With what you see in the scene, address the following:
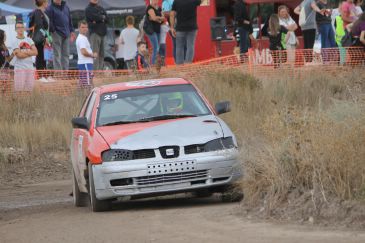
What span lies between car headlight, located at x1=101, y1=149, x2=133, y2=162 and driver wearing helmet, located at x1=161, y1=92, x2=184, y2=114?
52.1 inches

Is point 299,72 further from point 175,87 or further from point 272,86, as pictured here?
point 175,87

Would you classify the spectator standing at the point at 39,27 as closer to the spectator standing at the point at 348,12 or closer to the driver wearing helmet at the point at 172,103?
the spectator standing at the point at 348,12

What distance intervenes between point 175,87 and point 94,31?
10292 mm

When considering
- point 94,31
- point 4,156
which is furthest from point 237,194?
point 94,31

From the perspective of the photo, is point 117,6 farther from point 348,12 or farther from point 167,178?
point 167,178

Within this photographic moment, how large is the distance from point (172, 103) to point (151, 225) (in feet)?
10.00

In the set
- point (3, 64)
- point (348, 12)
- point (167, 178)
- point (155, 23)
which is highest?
point (348, 12)

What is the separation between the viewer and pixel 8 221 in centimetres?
1171

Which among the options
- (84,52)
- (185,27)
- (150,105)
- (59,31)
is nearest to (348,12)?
(185,27)

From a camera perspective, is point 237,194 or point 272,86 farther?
point 272,86

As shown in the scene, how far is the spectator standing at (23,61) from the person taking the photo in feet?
66.0

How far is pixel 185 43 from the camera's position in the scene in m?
22.2

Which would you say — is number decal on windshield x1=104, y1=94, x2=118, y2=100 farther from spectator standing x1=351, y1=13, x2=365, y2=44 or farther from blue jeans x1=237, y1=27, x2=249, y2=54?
blue jeans x1=237, y1=27, x2=249, y2=54

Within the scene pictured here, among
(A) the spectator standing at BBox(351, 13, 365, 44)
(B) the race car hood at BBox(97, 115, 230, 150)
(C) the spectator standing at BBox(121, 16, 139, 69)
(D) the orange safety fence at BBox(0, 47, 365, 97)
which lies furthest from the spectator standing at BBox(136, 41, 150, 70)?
(B) the race car hood at BBox(97, 115, 230, 150)
